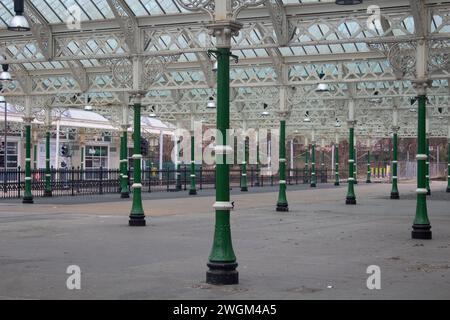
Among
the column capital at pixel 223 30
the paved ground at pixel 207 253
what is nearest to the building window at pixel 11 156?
the paved ground at pixel 207 253

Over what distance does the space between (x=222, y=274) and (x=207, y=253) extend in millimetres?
3988

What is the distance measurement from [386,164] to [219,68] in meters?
97.1

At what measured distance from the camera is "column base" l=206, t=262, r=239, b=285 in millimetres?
10539

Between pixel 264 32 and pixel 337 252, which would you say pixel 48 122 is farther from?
pixel 337 252

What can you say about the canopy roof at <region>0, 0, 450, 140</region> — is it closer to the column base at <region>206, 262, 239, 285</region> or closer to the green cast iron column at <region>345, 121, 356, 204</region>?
the green cast iron column at <region>345, 121, 356, 204</region>

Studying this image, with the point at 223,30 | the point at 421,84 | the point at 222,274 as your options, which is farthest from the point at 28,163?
the point at 222,274

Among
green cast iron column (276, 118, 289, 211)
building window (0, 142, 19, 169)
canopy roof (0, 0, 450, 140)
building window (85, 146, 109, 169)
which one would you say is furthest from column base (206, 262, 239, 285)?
building window (85, 146, 109, 169)

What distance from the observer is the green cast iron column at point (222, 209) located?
10594 mm

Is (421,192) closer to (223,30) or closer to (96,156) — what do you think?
(223,30)

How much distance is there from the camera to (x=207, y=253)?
14523 millimetres

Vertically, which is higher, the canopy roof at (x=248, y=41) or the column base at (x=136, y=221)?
the canopy roof at (x=248, y=41)

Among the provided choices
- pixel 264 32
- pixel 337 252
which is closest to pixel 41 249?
pixel 337 252

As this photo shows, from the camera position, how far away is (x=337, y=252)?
14789 mm

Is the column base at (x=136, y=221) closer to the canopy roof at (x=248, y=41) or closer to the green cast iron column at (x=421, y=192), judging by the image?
the canopy roof at (x=248, y=41)
